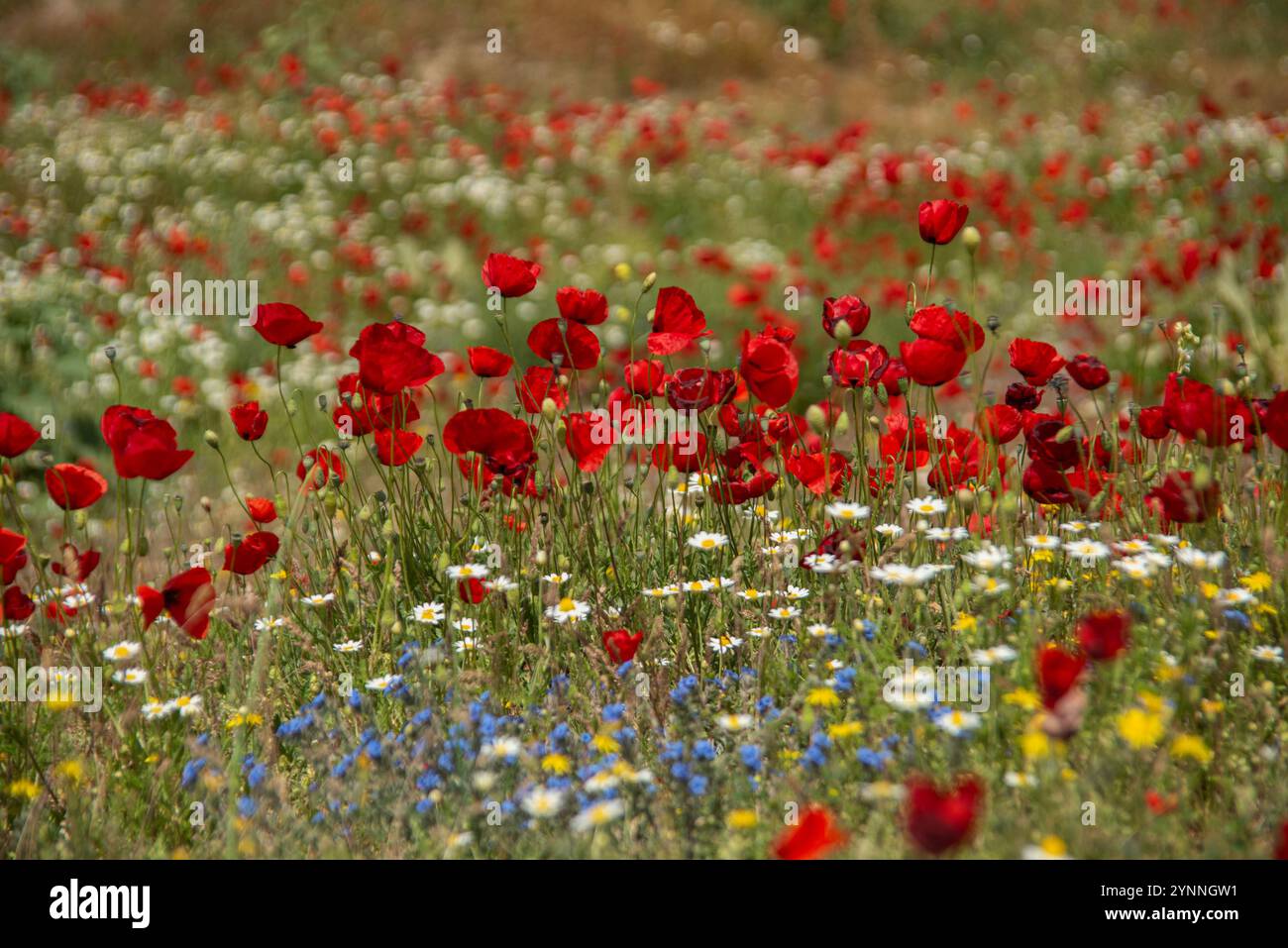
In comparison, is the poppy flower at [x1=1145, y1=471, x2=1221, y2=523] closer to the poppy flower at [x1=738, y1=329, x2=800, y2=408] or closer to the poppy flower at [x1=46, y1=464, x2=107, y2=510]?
the poppy flower at [x1=738, y1=329, x2=800, y2=408]

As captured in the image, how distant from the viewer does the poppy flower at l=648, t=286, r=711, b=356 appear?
2471mm

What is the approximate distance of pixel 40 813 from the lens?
6.40 ft

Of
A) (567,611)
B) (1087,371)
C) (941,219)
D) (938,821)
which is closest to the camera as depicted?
(938,821)

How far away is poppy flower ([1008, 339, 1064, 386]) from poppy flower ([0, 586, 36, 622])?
6.65 feet

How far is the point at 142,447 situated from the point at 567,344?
0.86 meters

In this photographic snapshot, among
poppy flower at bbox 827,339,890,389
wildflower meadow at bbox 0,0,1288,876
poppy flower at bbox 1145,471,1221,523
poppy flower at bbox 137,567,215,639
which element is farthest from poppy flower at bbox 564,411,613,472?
poppy flower at bbox 1145,471,1221,523

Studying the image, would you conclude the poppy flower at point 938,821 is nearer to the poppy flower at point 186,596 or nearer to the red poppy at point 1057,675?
the red poppy at point 1057,675

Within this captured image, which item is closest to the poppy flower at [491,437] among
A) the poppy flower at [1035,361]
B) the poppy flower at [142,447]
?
the poppy flower at [142,447]

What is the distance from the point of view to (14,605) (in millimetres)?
2328

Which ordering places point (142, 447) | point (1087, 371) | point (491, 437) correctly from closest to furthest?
1. point (142, 447)
2. point (491, 437)
3. point (1087, 371)

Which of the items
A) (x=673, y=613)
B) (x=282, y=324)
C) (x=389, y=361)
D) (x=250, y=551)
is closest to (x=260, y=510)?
(x=250, y=551)

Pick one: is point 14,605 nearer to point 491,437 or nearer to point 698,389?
point 491,437
